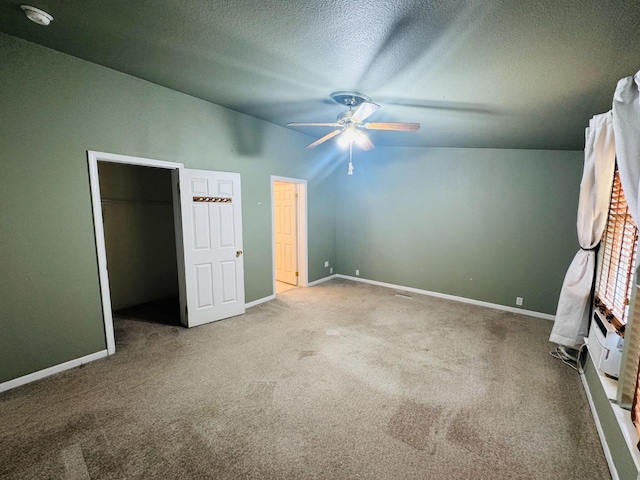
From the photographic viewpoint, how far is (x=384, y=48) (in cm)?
186

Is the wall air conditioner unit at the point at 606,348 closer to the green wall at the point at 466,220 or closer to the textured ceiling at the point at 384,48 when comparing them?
the textured ceiling at the point at 384,48

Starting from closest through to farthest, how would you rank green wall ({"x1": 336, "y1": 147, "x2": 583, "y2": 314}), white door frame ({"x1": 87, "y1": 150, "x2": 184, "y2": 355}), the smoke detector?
the smoke detector, white door frame ({"x1": 87, "y1": 150, "x2": 184, "y2": 355}), green wall ({"x1": 336, "y1": 147, "x2": 583, "y2": 314})

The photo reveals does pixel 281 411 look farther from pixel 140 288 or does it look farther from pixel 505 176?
pixel 505 176

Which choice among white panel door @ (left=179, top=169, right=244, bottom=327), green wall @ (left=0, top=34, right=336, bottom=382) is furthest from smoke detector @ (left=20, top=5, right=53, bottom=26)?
white panel door @ (left=179, top=169, right=244, bottom=327)

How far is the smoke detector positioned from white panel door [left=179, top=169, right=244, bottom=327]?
5.13 feet

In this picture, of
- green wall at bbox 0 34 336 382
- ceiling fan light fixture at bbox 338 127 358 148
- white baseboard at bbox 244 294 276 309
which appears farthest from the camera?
white baseboard at bbox 244 294 276 309

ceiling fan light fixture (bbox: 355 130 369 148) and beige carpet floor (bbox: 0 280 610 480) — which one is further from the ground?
ceiling fan light fixture (bbox: 355 130 369 148)

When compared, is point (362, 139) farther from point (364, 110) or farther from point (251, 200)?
point (251, 200)

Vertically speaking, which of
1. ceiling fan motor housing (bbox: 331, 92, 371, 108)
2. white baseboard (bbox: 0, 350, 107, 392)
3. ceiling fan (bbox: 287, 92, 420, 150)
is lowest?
white baseboard (bbox: 0, 350, 107, 392)

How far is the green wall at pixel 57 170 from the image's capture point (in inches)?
89.2

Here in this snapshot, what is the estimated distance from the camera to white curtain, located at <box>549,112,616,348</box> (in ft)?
7.74

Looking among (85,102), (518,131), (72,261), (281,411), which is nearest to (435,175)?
(518,131)

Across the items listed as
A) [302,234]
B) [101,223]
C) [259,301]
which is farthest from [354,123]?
[259,301]

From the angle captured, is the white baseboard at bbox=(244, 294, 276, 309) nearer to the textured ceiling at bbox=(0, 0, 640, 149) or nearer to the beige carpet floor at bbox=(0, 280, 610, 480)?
the beige carpet floor at bbox=(0, 280, 610, 480)
